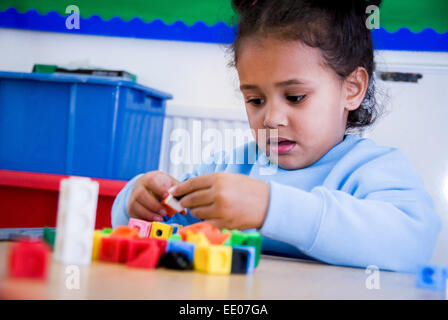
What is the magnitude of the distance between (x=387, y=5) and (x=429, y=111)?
Answer: 12.3 inches

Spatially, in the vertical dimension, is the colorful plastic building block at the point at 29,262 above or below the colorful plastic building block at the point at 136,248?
above

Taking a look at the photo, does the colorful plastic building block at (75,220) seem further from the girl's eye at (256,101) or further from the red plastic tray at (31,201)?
the red plastic tray at (31,201)

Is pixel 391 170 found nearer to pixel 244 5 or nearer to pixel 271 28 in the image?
pixel 271 28

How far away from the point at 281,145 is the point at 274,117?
0.07 meters

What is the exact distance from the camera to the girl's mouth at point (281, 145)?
2.97 ft

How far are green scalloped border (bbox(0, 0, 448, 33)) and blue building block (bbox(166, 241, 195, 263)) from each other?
1.08m

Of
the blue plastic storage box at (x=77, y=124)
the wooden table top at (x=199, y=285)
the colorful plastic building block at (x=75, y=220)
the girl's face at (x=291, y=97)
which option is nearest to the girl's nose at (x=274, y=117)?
the girl's face at (x=291, y=97)

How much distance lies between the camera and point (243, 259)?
19.0 inches

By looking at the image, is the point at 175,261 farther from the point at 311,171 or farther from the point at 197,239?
the point at 311,171

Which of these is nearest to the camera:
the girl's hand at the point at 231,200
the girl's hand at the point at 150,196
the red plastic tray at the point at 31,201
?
the girl's hand at the point at 231,200

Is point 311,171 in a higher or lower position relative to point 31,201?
higher

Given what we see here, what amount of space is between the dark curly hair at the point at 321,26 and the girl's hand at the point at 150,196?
310 mm

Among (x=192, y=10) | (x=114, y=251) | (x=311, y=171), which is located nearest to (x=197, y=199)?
(x=114, y=251)
